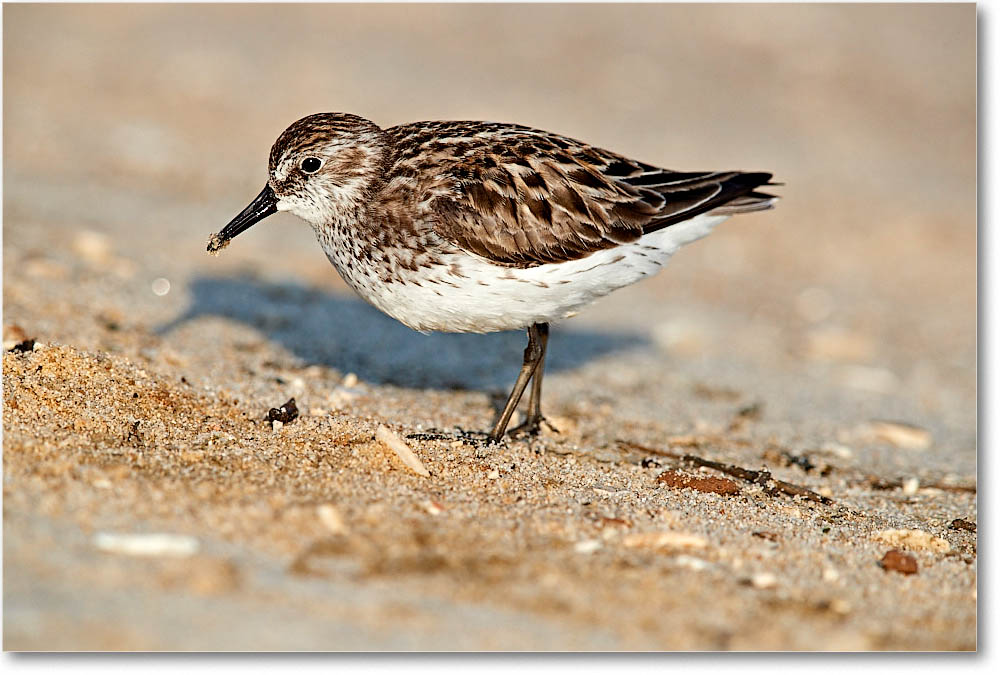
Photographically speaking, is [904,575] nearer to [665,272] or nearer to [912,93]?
[665,272]

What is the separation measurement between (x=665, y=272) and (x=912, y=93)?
181 inches

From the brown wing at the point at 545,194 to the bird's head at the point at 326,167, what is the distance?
0.73ft

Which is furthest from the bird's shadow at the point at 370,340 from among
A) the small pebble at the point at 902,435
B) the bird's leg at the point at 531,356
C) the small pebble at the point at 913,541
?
the small pebble at the point at 913,541

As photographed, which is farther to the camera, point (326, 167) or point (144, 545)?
point (326, 167)

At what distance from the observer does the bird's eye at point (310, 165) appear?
16.4ft

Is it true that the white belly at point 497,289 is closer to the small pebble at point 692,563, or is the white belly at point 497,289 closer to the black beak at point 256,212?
the black beak at point 256,212

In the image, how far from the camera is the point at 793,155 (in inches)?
400

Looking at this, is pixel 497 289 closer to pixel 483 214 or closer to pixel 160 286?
pixel 483 214

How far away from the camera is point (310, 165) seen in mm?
5004

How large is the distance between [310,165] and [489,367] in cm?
199

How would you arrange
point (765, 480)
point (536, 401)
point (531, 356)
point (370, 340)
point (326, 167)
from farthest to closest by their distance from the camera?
point (370, 340) < point (536, 401) < point (531, 356) < point (326, 167) < point (765, 480)

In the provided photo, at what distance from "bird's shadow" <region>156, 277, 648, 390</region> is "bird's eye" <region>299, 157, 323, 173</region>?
136 centimetres

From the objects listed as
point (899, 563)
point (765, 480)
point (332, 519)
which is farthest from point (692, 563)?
point (765, 480)

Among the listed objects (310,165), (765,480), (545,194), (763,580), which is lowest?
(763,580)
